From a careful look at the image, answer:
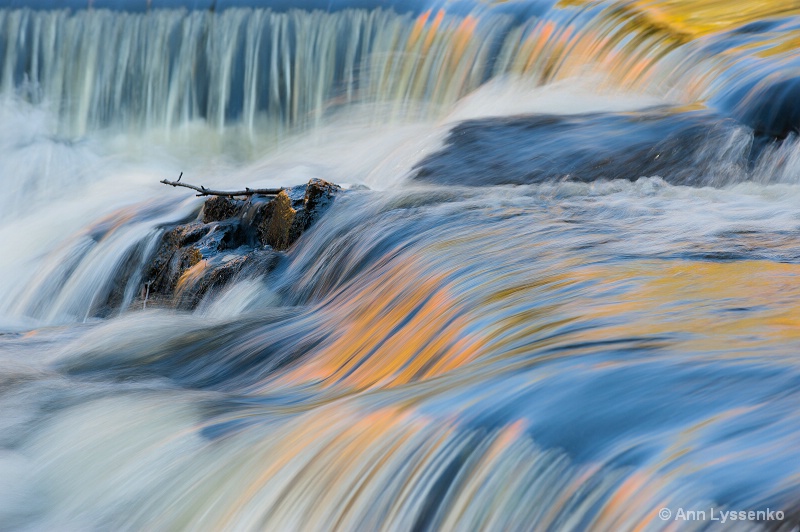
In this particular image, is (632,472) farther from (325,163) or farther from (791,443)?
(325,163)

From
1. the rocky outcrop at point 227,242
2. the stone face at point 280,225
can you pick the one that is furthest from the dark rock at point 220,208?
the stone face at point 280,225

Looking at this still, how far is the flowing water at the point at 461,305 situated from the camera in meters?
2.54

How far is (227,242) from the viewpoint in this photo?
20.7ft

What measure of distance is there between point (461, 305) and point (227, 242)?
2.80 metres

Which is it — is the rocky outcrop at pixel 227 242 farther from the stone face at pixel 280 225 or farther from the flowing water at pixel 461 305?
the flowing water at pixel 461 305

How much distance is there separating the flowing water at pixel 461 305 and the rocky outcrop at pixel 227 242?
0.47 feet

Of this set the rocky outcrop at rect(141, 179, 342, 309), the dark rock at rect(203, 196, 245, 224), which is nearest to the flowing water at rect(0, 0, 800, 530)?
the rocky outcrop at rect(141, 179, 342, 309)

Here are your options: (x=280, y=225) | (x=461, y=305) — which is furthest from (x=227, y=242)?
(x=461, y=305)

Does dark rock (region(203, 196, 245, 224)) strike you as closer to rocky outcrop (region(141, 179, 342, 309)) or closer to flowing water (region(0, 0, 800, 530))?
rocky outcrop (region(141, 179, 342, 309))

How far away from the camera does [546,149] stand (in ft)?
23.4

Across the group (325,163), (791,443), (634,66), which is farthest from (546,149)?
(791,443)

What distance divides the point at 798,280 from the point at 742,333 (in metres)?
0.71

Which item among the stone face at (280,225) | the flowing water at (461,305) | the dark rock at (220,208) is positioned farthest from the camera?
the dark rock at (220,208)

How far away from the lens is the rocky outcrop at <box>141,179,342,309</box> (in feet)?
19.3
